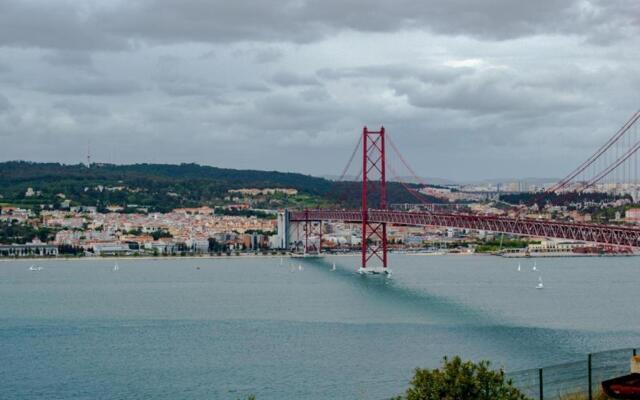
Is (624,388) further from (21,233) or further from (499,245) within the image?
(21,233)

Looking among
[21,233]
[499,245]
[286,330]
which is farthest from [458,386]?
[21,233]

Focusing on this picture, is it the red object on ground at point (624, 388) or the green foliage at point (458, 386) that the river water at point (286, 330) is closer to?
the green foliage at point (458, 386)

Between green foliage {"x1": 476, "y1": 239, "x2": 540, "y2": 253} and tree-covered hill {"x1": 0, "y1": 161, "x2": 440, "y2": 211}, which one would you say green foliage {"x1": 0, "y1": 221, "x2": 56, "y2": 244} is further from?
green foliage {"x1": 476, "y1": 239, "x2": 540, "y2": 253}

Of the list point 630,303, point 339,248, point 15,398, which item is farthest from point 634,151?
point 339,248

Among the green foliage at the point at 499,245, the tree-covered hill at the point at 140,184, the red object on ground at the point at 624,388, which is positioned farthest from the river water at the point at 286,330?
the tree-covered hill at the point at 140,184

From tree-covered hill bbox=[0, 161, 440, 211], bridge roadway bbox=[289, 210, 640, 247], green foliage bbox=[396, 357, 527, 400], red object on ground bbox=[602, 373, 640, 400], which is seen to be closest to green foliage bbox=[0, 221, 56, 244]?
tree-covered hill bbox=[0, 161, 440, 211]

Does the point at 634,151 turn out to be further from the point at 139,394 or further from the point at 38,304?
the point at 38,304
